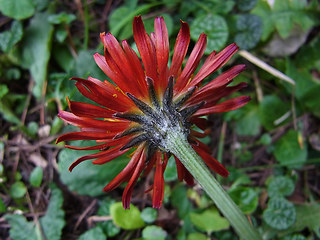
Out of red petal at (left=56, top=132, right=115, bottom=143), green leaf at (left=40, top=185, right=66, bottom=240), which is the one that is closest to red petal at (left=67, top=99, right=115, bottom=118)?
red petal at (left=56, top=132, right=115, bottom=143)

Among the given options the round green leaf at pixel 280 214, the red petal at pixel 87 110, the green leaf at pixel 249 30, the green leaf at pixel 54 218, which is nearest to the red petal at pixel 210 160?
the red petal at pixel 87 110

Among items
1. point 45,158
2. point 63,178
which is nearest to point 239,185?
point 63,178

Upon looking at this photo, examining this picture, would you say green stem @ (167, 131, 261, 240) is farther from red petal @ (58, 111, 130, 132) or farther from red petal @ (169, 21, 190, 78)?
red petal @ (169, 21, 190, 78)

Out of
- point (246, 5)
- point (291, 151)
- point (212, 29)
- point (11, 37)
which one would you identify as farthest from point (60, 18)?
point (291, 151)

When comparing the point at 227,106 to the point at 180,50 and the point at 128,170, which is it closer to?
the point at 180,50

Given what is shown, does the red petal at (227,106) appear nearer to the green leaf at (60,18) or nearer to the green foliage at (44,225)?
the green foliage at (44,225)

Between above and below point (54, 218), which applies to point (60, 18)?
above
